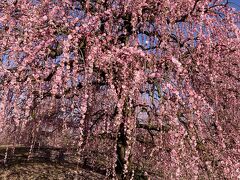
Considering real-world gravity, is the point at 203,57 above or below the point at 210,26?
below

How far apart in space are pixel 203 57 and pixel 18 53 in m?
3.40

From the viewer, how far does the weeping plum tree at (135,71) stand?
523 cm

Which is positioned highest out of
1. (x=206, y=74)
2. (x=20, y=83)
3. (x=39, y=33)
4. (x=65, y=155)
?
(x=39, y=33)

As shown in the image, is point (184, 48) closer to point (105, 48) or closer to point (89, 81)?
point (105, 48)

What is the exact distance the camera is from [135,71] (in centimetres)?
502

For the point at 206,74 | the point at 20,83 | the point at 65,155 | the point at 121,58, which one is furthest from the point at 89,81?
the point at 65,155

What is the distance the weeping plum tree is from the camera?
523 centimetres

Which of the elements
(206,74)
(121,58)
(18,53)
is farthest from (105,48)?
(206,74)

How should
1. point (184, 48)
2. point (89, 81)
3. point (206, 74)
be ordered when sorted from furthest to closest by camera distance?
point (184, 48) → point (206, 74) → point (89, 81)

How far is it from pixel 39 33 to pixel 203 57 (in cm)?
308

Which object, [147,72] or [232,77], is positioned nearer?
[147,72]

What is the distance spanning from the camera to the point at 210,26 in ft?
22.9

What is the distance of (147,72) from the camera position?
213 inches

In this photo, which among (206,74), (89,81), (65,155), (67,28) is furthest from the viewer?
(65,155)
